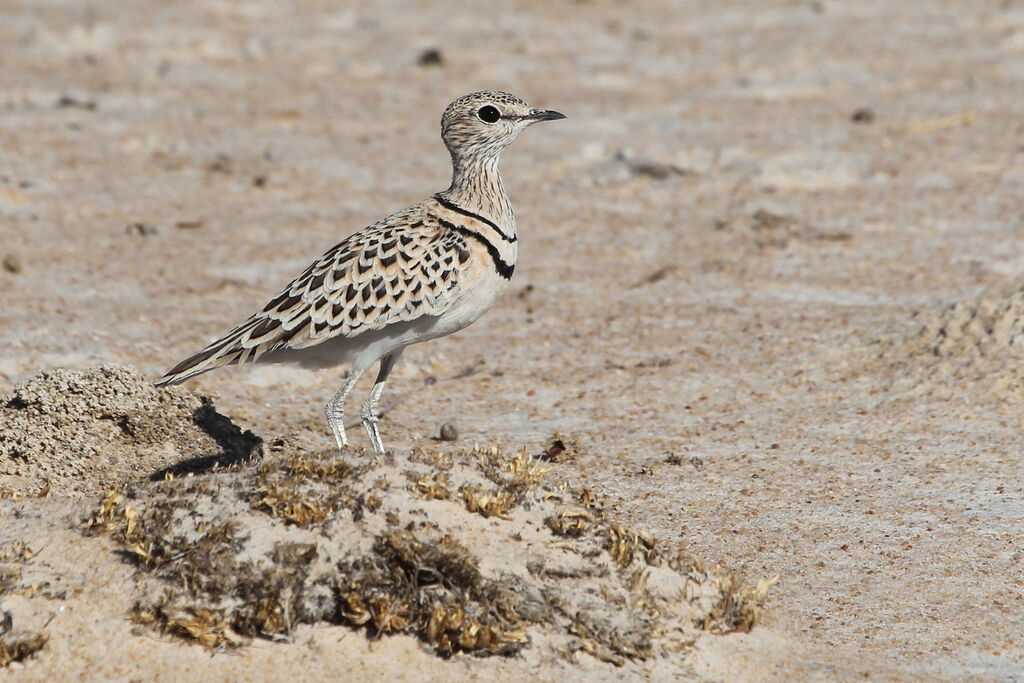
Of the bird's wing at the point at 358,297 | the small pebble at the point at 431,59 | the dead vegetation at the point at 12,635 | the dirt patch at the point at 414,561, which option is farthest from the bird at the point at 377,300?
the small pebble at the point at 431,59

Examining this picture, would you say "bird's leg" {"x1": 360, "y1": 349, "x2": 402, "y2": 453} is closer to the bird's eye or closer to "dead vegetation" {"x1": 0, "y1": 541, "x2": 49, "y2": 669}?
the bird's eye

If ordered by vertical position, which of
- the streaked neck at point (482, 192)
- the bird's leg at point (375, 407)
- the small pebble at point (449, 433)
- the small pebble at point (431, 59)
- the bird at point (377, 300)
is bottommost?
the small pebble at point (449, 433)

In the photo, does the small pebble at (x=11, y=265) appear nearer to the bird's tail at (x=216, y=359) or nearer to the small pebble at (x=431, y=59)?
the bird's tail at (x=216, y=359)

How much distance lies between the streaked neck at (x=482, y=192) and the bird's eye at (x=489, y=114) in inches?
7.4

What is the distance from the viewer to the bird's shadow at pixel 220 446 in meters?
5.26

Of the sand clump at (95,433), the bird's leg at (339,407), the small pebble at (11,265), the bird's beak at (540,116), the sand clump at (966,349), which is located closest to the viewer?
the sand clump at (95,433)

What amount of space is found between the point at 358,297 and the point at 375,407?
55 cm

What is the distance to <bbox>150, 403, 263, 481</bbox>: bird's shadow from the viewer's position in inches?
207

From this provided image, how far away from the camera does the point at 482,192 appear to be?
5.64 m

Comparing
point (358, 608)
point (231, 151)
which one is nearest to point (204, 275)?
point (231, 151)

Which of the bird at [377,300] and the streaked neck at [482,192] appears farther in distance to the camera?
the streaked neck at [482,192]

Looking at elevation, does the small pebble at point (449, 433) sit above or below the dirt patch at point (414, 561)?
below

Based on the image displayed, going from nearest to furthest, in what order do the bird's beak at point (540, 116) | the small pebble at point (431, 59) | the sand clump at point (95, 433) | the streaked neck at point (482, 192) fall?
1. the sand clump at point (95, 433)
2. the streaked neck at point (482, 192)
3. the bird's beak at point (540, 116)
4. the small pebble at point (431, 59)

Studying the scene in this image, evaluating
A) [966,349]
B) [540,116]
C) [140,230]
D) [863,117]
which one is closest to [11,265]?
[140,230]
